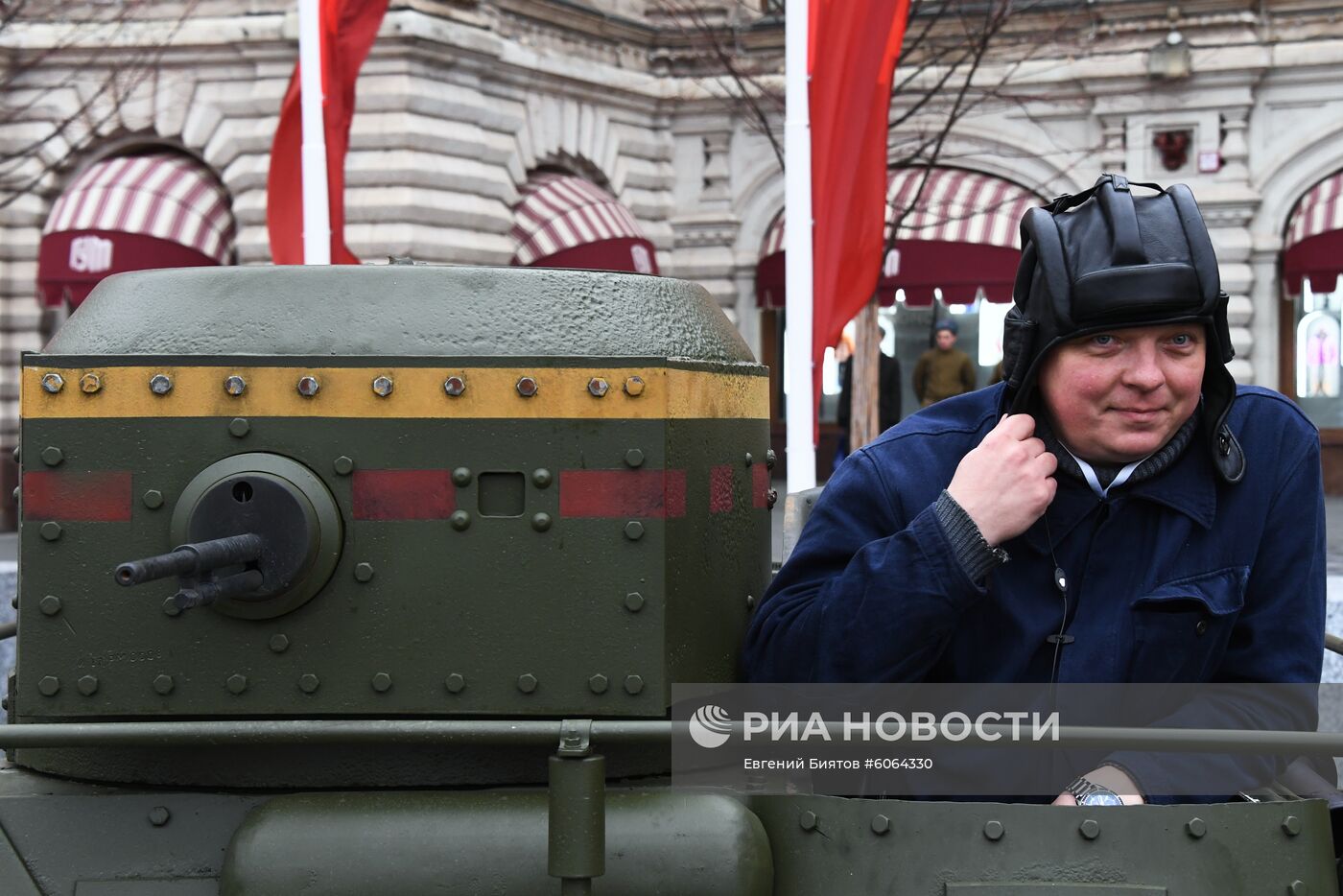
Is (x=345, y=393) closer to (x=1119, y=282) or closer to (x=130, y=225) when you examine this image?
(x=1119, y=282)

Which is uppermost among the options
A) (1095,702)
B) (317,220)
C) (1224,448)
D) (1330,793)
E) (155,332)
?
(317,220)

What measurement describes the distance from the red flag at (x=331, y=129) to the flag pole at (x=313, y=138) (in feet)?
0.29

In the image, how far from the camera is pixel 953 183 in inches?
752

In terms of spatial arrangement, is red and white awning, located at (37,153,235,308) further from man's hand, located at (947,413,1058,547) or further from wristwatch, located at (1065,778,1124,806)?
wristwatch, located at (1065,778,1124,806)

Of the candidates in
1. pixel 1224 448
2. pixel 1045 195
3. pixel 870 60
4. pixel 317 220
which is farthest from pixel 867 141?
pixel 1045 195

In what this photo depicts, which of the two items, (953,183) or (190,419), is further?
(953,183)

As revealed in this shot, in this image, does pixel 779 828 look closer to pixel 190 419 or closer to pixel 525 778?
pixel 525 778

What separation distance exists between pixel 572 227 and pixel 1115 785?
15.6 m

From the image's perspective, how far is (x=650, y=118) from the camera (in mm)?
19578

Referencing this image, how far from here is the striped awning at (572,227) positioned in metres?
17.5

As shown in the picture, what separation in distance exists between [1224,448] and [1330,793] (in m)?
0.58

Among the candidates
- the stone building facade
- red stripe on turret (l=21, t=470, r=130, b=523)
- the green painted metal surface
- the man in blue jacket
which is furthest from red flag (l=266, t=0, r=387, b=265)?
the man in blue jacket

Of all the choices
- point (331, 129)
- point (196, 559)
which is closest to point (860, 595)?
point (196, 559)

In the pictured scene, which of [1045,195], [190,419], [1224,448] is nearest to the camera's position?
[190,419]
